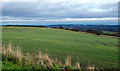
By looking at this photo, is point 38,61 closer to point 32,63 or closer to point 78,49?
point 32,63

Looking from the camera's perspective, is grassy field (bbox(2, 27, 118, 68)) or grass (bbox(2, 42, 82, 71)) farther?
grassy field (bbox(2, 27, 118, 68))

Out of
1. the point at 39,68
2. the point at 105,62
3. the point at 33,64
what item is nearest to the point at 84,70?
the point at 105,62

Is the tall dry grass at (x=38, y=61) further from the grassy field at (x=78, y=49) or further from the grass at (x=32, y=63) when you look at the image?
the grassy field at (x=78, y=49)

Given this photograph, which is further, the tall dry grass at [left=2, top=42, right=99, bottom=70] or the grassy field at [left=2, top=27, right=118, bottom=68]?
the grassy field at [left=2, top=27, right=118, bottom=68]

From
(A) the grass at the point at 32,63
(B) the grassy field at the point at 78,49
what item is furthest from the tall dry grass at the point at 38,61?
(B) the grassy field at the point at 78,49

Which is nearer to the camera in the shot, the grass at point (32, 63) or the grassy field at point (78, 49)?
the grass at point (32, 63)

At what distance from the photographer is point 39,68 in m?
6.06

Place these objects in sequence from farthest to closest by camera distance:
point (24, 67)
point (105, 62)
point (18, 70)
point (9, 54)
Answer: point (9, 54) → point (105, 62) → point (24, 67) → point (18, 70)

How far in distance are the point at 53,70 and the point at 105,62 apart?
8.99ft

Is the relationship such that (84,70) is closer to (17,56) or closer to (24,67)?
(24,67)

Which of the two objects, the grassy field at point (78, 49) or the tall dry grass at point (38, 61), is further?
the grassy field at point (78, 49)

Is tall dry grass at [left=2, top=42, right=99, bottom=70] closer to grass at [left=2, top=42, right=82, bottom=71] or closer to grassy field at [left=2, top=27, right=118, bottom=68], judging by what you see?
grass at [left=2, top=42, right=82, bottom=71]

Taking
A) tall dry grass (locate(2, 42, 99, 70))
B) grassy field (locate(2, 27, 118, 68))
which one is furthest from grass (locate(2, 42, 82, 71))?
grassy field (locate(2, 27, 118, 68))

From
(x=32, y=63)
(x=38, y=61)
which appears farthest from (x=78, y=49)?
(x=32, y=63)
